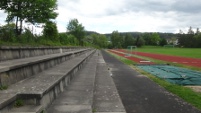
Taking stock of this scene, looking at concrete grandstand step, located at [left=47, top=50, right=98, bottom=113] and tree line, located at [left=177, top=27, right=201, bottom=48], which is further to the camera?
tree line, located at [left=177, top=27, right=201, bottom=48]

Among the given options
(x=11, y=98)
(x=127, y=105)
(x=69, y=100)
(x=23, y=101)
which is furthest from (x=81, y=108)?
(x=127, y=105)

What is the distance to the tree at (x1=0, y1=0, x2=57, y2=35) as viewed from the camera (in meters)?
25.0

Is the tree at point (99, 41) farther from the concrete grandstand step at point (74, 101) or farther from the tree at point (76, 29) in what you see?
the concrete grandstand step at point (74, 101)

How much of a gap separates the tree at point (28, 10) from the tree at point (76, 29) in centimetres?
4004

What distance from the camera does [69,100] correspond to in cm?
426

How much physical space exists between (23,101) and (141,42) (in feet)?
438

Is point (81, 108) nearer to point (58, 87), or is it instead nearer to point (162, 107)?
point (58, 87)

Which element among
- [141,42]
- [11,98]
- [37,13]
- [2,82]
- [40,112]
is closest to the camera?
[11,98]

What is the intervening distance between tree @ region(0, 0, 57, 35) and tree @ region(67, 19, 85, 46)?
4004cm

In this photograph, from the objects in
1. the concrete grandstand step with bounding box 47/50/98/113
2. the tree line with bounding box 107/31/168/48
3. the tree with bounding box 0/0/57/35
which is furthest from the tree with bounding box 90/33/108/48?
the concrete grandstand step with bounding box 47/50/98/113

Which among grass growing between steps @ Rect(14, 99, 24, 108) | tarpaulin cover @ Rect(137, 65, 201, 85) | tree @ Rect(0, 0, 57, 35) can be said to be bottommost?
tarpaulin cover @ Rect(137, 65, 201, 85)

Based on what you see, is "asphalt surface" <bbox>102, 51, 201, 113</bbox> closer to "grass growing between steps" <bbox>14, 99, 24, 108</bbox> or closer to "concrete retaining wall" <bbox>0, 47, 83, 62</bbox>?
"grass growing between steps" <bbox>14, 99, 24, 108</bbox>

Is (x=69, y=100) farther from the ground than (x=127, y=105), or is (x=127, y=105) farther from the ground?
(x=69, y=100)

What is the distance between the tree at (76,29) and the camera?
71.4 m
